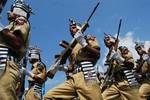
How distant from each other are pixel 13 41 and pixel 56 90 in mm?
1698

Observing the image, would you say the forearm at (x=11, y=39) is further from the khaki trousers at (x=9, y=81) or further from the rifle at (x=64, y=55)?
the rifle at (x=64, y=55)

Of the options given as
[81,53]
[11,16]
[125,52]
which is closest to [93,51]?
[81,53]

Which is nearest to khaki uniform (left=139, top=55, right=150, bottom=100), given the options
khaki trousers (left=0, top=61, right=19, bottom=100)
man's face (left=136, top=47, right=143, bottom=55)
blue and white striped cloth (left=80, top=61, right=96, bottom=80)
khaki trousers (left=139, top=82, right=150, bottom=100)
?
khaki trousers (left=139, top=82, right=150, bottom=100)

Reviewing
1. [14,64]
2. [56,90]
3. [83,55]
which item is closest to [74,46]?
[83,55]

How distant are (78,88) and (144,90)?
3.88 metres

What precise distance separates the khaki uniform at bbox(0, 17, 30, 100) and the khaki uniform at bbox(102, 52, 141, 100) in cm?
351

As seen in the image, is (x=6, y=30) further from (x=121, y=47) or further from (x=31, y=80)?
(x=31, y=80)

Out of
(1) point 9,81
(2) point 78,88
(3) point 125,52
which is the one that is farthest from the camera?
(3) point 125,52

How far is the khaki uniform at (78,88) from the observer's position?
27.7 feet

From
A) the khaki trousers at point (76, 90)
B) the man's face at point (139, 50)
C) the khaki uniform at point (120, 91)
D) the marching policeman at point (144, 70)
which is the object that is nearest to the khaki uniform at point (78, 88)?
the khaki trousers at point (76, 90)

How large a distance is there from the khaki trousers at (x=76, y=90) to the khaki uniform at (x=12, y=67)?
142cm

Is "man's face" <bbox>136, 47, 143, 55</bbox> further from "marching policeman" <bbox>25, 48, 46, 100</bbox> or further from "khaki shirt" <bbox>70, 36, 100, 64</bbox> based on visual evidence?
"khaki shirt" <bbox>70, 36, 100, 64</bbox>

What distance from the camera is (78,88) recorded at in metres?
8.59

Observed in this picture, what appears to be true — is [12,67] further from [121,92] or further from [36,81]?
[36,81]
